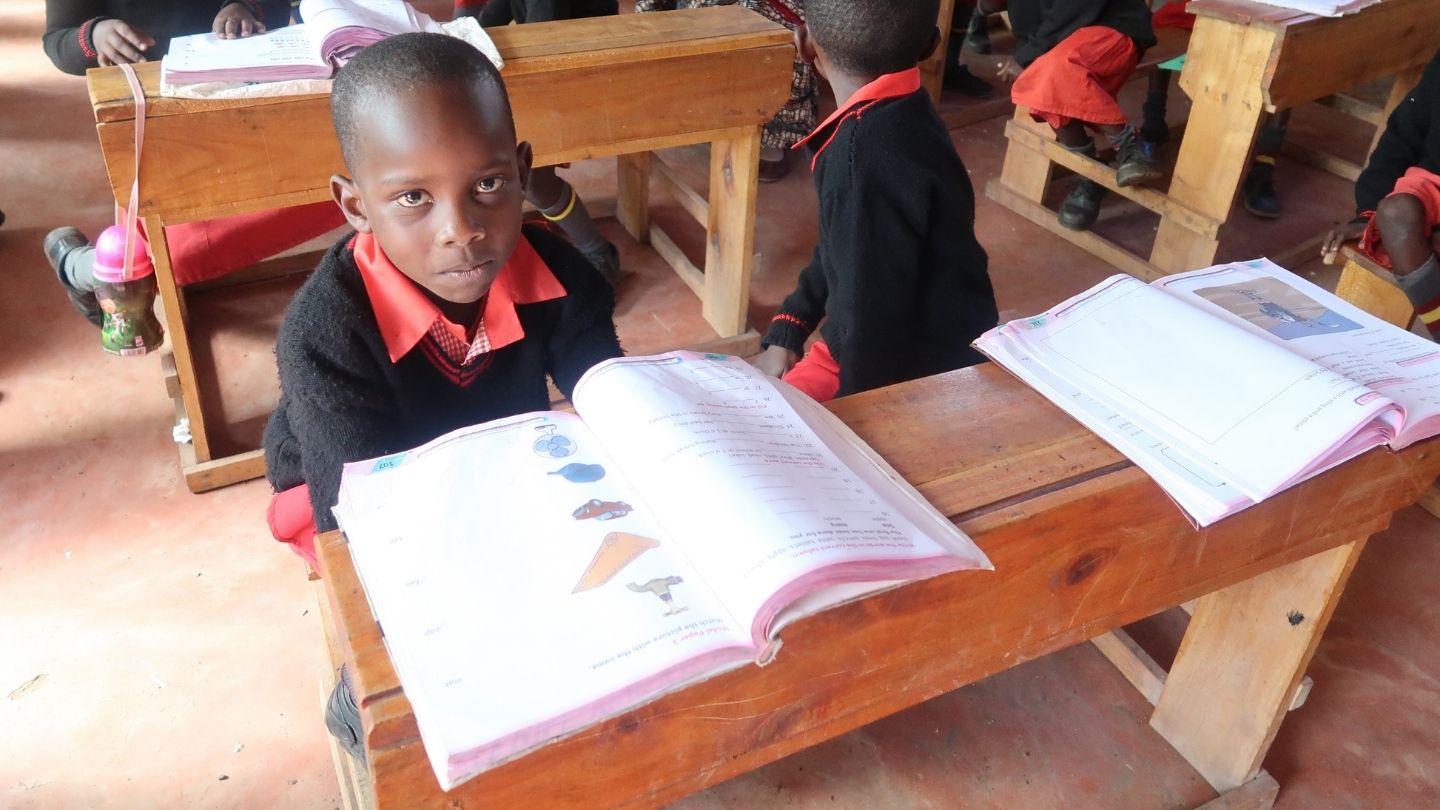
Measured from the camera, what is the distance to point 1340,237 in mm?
2361

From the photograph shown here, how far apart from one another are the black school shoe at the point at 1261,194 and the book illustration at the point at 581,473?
3.27 meters

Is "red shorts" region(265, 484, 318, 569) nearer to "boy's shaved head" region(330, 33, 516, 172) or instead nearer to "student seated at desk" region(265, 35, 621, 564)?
"student seated at desk" region(265, 35, 621, 564)

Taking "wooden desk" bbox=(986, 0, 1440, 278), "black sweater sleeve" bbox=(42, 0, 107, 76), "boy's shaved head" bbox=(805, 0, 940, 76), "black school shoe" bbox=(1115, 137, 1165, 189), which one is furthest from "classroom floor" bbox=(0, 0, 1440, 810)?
"black school shoe" bbox=(1115, 137, 1165, 189)

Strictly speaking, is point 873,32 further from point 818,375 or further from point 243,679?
point 243,679

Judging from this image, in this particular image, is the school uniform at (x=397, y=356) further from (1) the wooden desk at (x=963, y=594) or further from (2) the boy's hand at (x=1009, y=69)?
(2) the boy's hand at (x=1009, y=69)

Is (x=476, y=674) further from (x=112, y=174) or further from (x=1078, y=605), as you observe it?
(x=112, y=174)

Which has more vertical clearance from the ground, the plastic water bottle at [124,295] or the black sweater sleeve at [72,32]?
the black sweater sleeve at [72,32]

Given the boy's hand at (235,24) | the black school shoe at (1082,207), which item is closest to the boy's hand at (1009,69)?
the black school shoe at (1082,207)

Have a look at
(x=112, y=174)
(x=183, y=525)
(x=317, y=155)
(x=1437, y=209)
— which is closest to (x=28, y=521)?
(x=183, y=525)

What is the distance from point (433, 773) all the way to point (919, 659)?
433mm

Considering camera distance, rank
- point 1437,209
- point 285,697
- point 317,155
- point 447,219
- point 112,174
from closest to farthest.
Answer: point 447,219 < point 285,697 < point 112,174 < point 317,155 < point 1437,209

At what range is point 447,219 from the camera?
1151mm

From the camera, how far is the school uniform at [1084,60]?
3111mm

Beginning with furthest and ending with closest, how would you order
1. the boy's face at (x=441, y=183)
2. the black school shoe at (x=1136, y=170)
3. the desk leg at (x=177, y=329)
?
the black school shoe at (x=1136, y=170) → the desk leg at (x=177, y=329) → the boy's face at (x=441, y=183)
